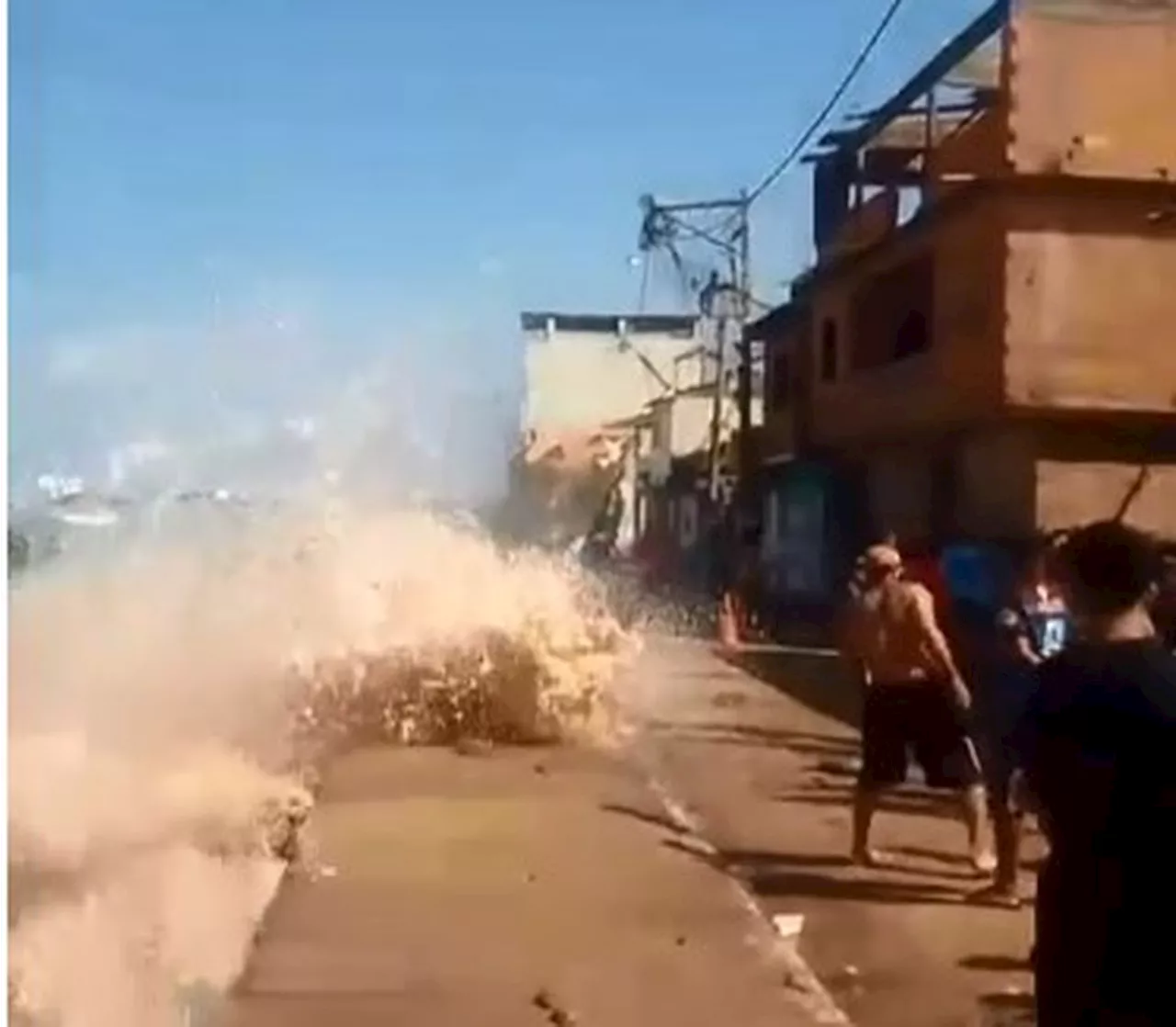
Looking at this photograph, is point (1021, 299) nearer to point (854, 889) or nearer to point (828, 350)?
point (828, 350)

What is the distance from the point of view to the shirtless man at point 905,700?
7625 mm

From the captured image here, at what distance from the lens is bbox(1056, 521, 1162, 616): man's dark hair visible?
352 cm

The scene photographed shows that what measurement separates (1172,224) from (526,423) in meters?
5.60

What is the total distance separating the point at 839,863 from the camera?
26.7ft

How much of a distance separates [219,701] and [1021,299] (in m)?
8.90

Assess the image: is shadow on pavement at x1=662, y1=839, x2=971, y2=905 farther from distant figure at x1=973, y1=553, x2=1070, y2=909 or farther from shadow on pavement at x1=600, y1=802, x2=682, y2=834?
shadow on pavement at x1=600, y1=802, x2=682, y2=834

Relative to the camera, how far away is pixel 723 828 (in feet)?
29.7

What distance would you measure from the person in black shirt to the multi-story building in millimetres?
12770

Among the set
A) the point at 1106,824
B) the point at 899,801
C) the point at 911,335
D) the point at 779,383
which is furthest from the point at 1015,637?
the point at 779,383

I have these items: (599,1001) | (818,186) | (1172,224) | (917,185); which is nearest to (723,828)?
(599,1001)

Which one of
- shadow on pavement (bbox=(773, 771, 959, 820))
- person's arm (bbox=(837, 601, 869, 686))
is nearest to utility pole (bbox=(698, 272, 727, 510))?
shadow on pavement (bbox=(773, 771, 959, 820))

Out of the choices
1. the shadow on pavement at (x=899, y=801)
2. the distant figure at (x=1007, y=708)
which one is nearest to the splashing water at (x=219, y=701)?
the shadow on pavement at (x=899, y=801)

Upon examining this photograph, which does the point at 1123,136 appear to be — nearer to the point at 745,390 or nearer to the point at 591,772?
the point at 745,390

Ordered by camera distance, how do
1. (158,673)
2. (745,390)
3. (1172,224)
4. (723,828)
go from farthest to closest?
(745,390) < (1172,224) < (158,673) < (723,828)
